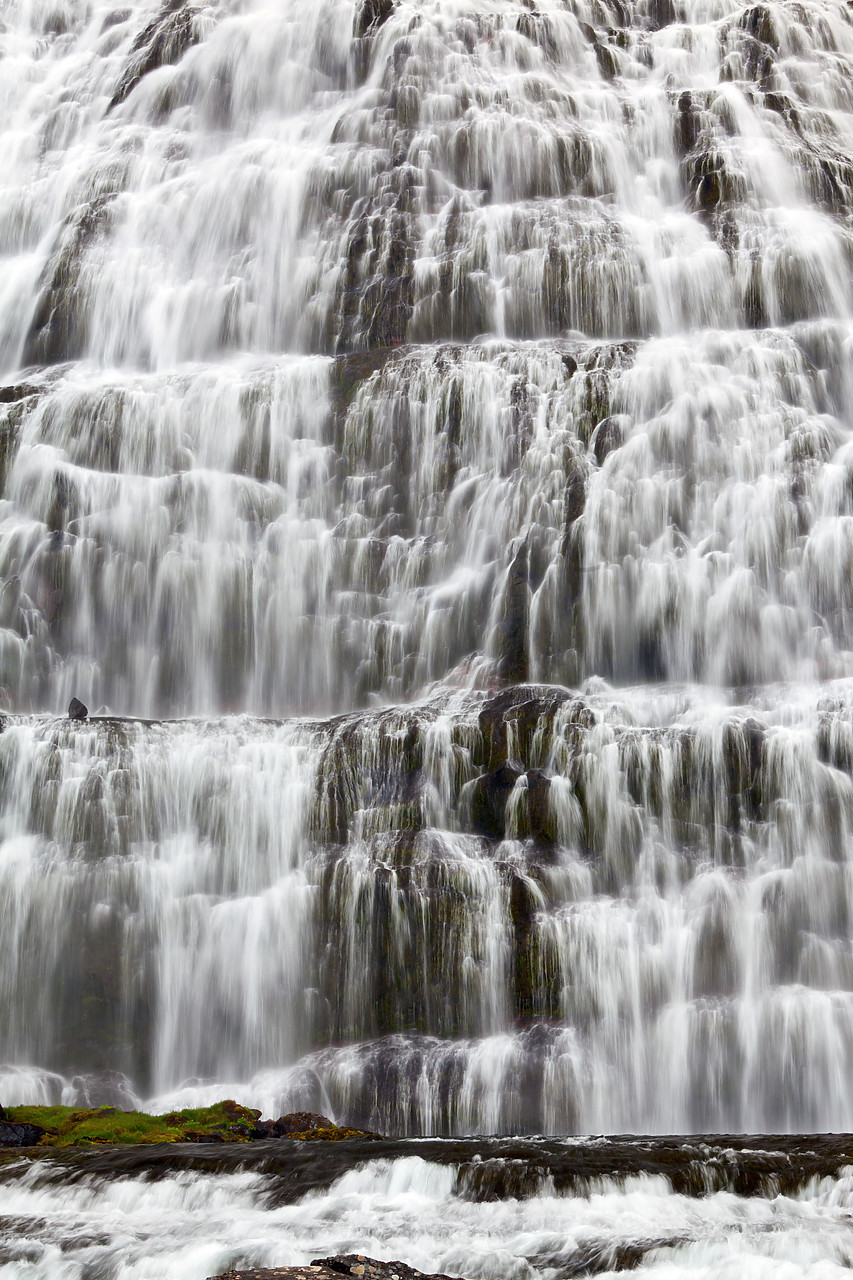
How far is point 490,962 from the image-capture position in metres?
15.4

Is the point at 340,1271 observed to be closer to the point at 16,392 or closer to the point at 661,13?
the point at 16,392

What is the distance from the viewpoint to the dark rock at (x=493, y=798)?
54.7 ft

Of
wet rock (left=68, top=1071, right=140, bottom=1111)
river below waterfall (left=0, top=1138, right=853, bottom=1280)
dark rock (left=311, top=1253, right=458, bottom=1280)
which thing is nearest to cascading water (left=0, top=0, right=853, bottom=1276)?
wet rock (left=68, top=1071, right=140, bottom=1111)

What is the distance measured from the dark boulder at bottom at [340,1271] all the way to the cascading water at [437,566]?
5658 millimetres

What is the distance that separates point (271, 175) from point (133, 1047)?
21051mm

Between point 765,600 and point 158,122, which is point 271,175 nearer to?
point 158,122

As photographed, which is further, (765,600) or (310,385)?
(310,385)

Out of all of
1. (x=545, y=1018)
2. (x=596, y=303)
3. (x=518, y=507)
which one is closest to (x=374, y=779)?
(x=545, y=1018)

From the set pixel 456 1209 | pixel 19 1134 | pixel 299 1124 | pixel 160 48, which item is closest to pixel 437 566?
pixel 299 1124

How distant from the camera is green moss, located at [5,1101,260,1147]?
12852mm

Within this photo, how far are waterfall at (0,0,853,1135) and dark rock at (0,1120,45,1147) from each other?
7.88 feet

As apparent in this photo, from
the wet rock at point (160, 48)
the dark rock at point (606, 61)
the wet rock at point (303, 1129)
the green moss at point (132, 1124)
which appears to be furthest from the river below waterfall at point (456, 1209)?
the wet rock at point (160, 48)

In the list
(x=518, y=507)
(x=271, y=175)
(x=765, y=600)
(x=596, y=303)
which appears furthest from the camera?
(x=271, y=175)

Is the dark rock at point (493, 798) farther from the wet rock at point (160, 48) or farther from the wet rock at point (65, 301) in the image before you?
the wet rock at point (160, 48)
